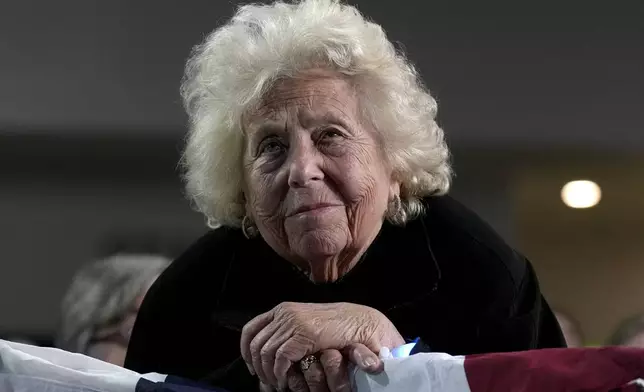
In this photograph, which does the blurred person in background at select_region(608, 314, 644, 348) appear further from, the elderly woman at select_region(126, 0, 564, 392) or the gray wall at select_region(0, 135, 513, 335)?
the gray wall at select_region(0, 135, 513, 335)

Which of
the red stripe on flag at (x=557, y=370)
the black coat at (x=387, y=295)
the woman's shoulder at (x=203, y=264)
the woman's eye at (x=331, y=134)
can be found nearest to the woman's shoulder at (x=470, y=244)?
the black coat at (x=387, y=295)

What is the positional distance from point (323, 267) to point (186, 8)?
629 mm

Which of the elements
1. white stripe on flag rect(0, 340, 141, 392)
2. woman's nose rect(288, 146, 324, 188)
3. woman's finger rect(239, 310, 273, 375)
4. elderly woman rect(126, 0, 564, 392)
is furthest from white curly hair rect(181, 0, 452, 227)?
white stripe on flag rect(0, 340, 141, 392)

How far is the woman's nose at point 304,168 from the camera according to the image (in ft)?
3.55

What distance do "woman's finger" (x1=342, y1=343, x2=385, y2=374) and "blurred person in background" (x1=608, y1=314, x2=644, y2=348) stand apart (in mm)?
643

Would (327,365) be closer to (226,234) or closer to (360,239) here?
(360,239)

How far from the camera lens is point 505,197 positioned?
54.8 inches

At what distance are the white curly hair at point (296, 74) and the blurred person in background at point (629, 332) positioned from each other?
384 mm

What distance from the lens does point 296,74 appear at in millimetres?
1126

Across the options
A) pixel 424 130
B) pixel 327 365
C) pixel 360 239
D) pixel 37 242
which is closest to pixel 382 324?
pixel 327 365

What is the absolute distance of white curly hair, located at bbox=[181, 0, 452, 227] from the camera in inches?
44.6

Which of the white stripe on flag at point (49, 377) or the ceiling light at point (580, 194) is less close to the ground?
the ceiling light at point (580, 194)

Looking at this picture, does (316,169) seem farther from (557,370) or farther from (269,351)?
(557,370)

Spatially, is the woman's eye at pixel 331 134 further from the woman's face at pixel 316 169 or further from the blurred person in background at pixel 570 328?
the blurred person in background at pixel 570 328
